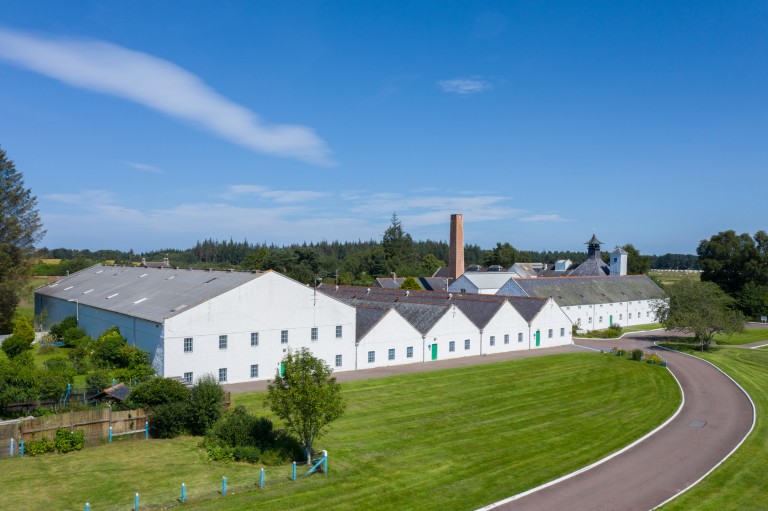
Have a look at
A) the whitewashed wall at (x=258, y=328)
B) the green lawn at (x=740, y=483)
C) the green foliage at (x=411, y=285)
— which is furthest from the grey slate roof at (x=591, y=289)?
the green lawn at (x=740, y=483)

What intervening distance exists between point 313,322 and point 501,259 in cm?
10303

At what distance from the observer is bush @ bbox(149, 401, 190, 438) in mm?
24062

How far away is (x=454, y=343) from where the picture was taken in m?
45.7

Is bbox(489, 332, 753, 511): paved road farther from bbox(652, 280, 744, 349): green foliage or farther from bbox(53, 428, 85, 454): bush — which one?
bbox(652, 280, 744, 349): green foliage

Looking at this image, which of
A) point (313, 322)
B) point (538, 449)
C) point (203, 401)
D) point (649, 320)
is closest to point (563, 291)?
point (649, 320)

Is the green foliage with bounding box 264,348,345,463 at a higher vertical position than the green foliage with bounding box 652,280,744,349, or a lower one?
lower

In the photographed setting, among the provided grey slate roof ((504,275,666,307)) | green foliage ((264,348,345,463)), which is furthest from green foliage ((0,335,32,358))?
grey slate roof ((504,275,666,307))

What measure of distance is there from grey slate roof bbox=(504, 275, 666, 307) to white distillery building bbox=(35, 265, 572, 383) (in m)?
11.1

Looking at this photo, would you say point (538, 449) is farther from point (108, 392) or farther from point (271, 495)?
point (108, 392)

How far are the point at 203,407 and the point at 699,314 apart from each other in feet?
149

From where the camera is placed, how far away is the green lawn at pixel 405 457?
17656 millimetres

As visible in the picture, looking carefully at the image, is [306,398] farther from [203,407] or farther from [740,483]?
[740,483]

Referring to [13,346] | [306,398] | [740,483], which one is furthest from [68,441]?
[740,483]

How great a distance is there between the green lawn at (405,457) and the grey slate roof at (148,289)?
883 cm
